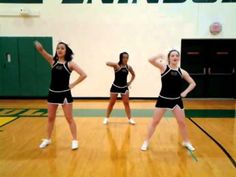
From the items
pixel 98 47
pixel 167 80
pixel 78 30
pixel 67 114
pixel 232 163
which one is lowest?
pixel 232 163

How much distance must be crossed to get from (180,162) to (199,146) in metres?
0.93

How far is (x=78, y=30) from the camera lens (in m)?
9.73

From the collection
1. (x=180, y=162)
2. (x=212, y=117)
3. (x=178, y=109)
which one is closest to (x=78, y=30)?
(x=212, y=117)

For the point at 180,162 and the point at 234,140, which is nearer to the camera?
the point at 180,162

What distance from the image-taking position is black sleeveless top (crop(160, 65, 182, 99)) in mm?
4316

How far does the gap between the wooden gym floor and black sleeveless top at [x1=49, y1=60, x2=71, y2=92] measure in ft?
3.68

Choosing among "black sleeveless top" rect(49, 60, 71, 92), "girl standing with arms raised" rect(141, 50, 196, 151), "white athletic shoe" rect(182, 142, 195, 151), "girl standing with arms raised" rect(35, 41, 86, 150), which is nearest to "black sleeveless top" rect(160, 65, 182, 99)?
"girl standing with arms raised" rect(141, 50, 196, 151)

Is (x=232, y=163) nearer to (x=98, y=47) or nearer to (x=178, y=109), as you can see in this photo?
(x=178, y=109)

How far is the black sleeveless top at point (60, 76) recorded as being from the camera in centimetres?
439

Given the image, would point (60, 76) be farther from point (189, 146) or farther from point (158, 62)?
point (189, 146)

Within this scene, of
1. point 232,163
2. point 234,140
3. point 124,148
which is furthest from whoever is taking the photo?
point 234,140

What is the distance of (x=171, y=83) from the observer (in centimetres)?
433

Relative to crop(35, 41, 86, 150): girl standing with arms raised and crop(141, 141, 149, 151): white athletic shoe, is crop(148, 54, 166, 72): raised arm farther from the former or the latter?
crop(141, 141, 149, 151): white athletic shoe

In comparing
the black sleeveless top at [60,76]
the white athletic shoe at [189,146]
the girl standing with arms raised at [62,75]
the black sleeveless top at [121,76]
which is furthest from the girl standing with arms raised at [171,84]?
the black sleeveless top at [121,76]
